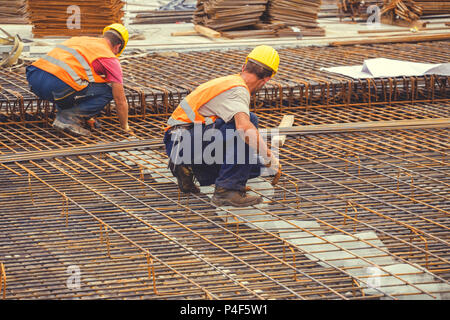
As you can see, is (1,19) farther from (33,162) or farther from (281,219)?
(281,219)

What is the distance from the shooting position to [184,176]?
14.7 ft

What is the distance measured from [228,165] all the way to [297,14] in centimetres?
540

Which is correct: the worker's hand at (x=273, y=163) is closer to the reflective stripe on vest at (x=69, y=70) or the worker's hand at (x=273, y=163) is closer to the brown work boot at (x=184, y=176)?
the brown work boot at (x=184, y=176)

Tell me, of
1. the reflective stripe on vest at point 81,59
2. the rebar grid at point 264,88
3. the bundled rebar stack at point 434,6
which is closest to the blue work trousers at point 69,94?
the reflective stripe on vest at point 81,59

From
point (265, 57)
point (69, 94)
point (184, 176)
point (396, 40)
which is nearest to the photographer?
point (265, 57)

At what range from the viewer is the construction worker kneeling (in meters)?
4.18

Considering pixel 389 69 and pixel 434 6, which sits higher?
pixel 434 6

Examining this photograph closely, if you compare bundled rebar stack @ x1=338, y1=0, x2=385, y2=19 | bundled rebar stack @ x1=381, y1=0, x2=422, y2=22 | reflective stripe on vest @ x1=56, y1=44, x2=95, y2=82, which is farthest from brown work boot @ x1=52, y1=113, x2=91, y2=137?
bundled rebar stack @ x1=338, y1=0, x2=385, y2=19

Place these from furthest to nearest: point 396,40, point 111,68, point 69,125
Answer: point 396,40 < point 69,125 < point 111,68

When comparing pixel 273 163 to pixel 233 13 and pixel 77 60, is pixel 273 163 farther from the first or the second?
pixel 233 13

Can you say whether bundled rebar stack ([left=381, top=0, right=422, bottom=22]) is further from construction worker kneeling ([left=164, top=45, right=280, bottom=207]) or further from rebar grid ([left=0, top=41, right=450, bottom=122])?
construction worker kneeling ([left=164, top=45, right=280, bottom=207])

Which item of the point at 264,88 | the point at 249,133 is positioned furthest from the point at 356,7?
the point at 249,133

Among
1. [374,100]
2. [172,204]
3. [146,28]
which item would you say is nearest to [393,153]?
[374,100]

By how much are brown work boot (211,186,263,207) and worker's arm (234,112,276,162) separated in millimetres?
365
